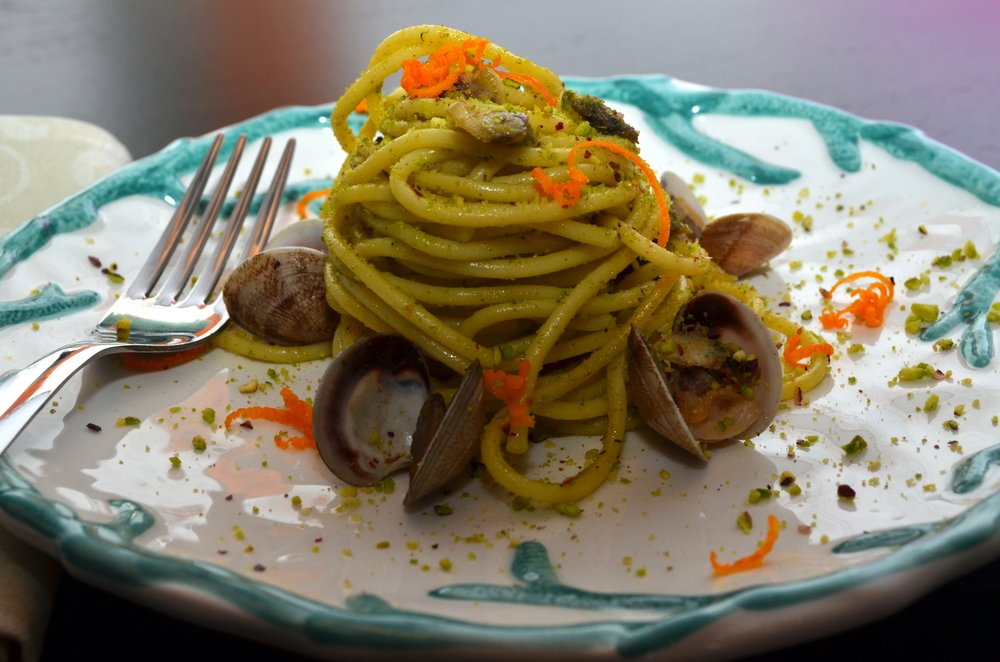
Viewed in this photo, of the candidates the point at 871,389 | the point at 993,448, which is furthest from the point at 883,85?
the point at 993,448

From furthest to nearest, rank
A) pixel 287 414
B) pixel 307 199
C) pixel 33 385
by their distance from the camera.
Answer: pixel 307 199 < pixel 287 414 < pixel 33 385

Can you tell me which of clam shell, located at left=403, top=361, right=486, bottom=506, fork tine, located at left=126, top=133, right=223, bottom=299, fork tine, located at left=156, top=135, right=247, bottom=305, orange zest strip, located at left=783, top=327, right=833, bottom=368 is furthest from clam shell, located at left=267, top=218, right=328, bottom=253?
orange zest strip, located at left=783, top=327, right=833, bottom=368

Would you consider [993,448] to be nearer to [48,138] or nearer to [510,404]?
[510,404]

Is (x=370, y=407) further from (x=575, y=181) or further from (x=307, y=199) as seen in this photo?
(x=307, y=199)

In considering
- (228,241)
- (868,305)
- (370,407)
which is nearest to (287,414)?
(370,407)

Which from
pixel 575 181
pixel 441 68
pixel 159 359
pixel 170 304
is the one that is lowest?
pixel 159 359

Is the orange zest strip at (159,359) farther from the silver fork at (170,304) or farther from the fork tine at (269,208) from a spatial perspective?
the fork tine at (269,208)

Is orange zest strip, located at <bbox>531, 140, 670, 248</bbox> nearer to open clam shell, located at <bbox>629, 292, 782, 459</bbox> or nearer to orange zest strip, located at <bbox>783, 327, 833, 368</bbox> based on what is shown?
open clam shell, located at <bbox>629, 292, 782, 459</bbox>
